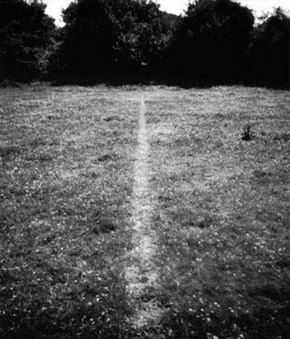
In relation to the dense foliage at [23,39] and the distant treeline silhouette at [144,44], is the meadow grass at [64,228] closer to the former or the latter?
the dense foliage at [23,39]

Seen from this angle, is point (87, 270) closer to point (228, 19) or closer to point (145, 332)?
point (145, 332)

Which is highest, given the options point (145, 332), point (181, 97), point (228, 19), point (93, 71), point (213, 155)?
point (228, 19)

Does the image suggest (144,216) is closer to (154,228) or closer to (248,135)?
(154,228)

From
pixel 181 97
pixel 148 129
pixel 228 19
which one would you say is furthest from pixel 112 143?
pixel 228 19

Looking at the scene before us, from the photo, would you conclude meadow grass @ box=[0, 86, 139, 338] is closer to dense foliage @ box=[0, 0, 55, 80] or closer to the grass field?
the grass field

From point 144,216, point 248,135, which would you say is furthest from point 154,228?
point 248,135

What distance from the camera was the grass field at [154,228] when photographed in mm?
8195

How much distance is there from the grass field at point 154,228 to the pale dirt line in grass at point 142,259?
188mm

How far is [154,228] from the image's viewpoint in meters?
12.0

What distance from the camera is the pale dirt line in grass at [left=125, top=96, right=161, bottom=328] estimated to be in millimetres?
8375

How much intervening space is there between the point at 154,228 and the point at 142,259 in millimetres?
1793

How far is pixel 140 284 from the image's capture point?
933 cm

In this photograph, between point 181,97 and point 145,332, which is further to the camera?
point 181,97

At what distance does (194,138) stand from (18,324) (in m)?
16.7
